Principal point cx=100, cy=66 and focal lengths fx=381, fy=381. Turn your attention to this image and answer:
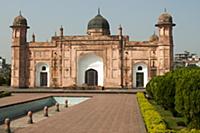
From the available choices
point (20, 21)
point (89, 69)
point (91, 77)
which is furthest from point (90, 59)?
point (20, 21)

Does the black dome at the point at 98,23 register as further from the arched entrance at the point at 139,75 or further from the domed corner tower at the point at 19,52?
the domed corner tower at the point at 19,52

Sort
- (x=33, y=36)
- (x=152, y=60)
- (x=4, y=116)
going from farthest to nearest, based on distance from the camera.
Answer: (x=33, y=36) < (x=152, y=60) < (x=4, y=116)

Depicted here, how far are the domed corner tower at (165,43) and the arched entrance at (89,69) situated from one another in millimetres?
4947

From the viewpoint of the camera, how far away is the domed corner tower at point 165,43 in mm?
29016

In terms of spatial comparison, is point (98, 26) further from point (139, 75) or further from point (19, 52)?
A: point (19, 52)

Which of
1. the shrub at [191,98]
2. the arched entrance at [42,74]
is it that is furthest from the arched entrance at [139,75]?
the shrub at [191,98]

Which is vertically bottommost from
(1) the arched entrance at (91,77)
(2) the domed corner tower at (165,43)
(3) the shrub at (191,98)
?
(3) the shrub at (191,98)

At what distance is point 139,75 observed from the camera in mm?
30391

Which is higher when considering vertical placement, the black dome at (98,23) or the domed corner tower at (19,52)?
the black dome at (98,23)

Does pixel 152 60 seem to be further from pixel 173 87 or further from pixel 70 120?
pixel 70 120

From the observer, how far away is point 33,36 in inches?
1382

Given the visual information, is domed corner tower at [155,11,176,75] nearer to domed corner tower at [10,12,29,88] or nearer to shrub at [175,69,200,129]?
domed corner tower at [10,12,29,88]

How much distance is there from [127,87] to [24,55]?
8.72 metres

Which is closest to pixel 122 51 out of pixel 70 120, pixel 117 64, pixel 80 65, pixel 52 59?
pixel 117 64
